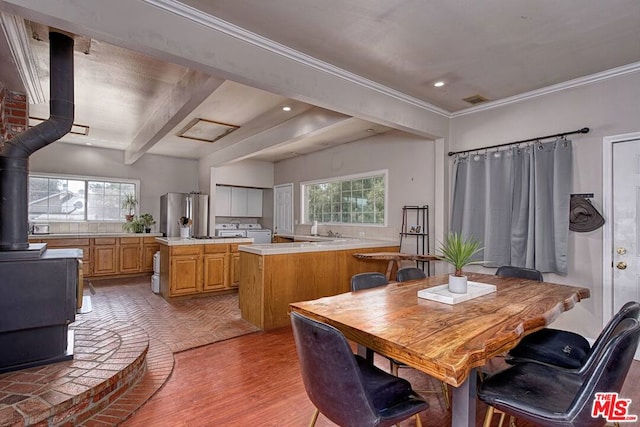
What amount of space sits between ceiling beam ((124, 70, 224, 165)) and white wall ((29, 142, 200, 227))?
6.88ft

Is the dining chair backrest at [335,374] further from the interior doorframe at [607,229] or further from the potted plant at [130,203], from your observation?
the potted plant at [130,203]

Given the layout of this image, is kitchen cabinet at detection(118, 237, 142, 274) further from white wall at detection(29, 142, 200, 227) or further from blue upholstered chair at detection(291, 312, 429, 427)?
blue upholstered chair at detection(291, 312, 429, 427)

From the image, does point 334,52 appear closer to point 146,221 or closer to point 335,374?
point 335,374

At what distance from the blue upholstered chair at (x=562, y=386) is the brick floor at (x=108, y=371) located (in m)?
2.17

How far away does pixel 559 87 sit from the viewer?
342 centimetres

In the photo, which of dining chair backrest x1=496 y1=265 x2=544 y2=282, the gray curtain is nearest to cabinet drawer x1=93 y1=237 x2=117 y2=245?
the gray curtain

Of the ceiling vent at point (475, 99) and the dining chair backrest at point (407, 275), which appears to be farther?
the ceiling vent at point (475, 99)

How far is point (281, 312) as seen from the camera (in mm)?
3730

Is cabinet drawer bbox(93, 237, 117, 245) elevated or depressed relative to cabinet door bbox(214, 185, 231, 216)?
depressed

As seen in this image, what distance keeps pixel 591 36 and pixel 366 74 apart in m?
1.77

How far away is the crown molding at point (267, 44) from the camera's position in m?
2.18

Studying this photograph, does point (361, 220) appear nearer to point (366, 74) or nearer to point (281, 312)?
point (281, 312)

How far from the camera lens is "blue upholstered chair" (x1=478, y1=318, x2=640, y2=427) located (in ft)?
4.13

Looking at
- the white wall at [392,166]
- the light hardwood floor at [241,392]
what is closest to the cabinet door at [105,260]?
the white wall at [392,166]
